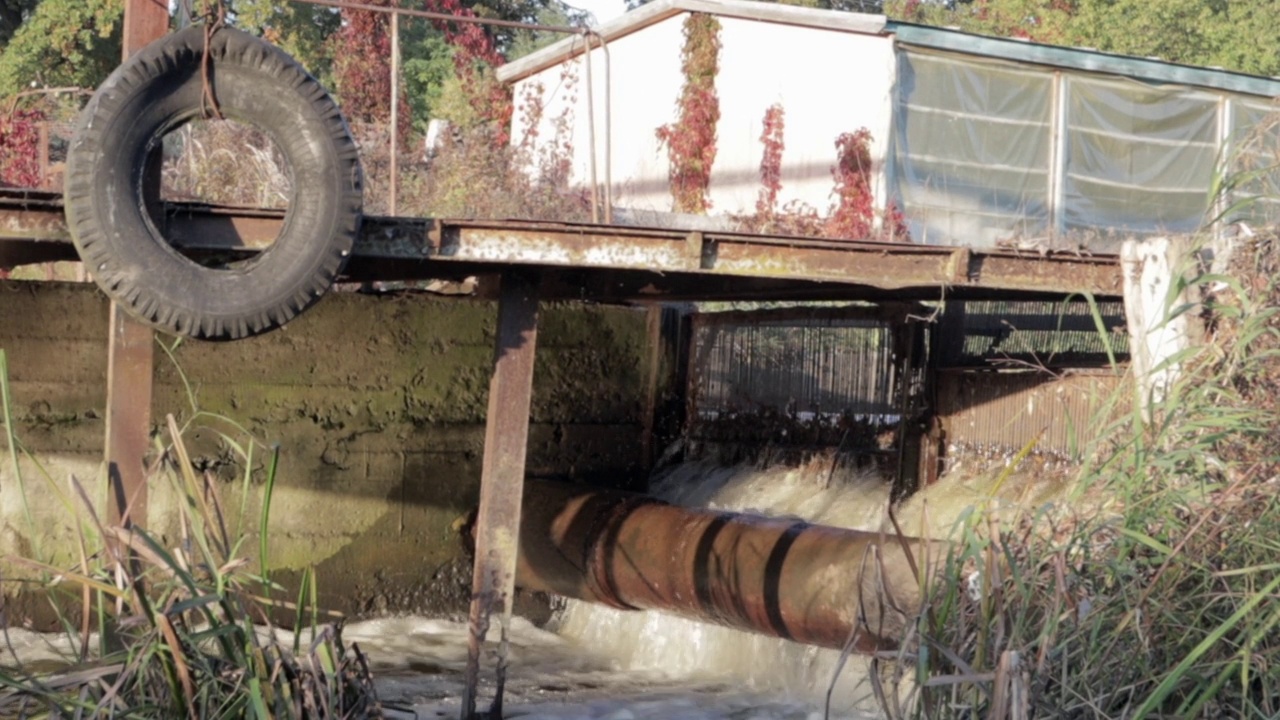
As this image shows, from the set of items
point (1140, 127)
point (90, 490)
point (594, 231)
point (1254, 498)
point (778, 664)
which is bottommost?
point (778, 664)

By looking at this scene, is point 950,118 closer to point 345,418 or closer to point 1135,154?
point 1135,154

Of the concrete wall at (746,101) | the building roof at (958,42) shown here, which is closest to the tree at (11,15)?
the concrete wall at (746,101)

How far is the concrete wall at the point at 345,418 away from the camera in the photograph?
33.6 feet

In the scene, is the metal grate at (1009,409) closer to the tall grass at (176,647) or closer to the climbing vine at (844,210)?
the climbing vine at (844,210)

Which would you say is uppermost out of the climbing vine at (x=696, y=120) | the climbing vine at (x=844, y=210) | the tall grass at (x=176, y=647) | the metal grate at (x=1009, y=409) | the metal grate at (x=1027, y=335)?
the climbing vine at (x=696, y=120)

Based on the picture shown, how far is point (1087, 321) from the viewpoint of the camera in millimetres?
11250

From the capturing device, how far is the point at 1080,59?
53.4ft

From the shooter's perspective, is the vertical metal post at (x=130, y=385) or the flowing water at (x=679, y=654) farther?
the flowing water at (x=679, y=654)

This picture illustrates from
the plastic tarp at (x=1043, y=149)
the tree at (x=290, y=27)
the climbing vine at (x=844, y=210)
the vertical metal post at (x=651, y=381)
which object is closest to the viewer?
the vertical metal post at (x=651, y=381)

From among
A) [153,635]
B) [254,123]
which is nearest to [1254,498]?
[153,635]

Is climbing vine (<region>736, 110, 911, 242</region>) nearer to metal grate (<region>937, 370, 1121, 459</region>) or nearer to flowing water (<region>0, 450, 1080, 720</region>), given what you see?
flowing water (<region>0, 450, 1080, 720</region>)

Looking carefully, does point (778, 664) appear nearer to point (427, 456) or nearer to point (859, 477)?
point (859, 477)

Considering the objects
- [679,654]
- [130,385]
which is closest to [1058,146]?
[679,654]

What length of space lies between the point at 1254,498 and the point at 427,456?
7168 millimetres
